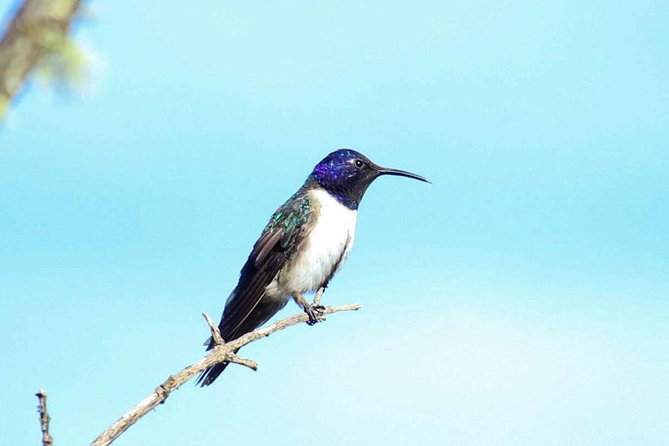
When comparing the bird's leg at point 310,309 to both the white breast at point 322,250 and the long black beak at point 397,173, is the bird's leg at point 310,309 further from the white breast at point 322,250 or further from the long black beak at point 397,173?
the long black beak at point 397,173

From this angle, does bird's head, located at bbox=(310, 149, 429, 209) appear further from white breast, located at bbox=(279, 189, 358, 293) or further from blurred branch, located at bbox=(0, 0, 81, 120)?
blurred branch, located at bbox=(0, 0, 81, 120)

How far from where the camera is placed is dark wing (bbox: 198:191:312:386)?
10344 millimetres

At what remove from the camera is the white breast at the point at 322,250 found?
10.9 m

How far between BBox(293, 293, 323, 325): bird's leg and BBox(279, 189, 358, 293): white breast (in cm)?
12

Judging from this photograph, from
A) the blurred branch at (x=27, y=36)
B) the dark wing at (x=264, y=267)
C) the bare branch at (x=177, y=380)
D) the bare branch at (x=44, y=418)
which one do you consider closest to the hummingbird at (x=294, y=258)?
the dark wing at (x=264, y=267)

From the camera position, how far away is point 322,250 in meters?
11.0

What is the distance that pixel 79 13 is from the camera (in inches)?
54.4

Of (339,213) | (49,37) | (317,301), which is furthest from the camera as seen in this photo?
(339,213)

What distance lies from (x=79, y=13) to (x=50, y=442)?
12.1 feet

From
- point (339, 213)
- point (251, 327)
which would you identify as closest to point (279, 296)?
point (251, 327)

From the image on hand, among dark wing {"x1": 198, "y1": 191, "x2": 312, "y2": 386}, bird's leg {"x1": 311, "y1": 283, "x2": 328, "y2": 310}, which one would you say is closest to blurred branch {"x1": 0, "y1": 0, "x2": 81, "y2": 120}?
dark wing {"x1": 198, "y1": 191, "x2": 312, "y2": 386}

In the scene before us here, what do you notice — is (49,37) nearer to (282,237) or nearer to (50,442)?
(50,442)

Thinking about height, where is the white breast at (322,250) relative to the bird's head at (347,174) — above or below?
below

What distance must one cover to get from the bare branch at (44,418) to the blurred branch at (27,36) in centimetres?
336
